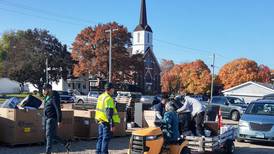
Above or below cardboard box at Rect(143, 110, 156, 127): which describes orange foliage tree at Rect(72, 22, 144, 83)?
above

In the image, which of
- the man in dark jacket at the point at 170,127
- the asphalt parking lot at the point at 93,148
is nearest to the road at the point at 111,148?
the asphalt parking lot at the point at 93,148

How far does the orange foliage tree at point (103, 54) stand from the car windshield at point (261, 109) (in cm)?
4786

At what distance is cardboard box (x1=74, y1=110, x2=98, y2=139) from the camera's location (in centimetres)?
1433

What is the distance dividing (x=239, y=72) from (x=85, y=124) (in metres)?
75.8

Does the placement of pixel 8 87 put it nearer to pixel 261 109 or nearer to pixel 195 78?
pixel 195 78

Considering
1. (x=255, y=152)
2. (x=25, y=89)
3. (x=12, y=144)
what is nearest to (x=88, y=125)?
(x=12, y=144)

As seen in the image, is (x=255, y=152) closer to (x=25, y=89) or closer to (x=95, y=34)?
(x=95, y=34)

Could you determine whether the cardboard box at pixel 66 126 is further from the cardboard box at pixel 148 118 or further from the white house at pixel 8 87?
the white house at pixel 8 87

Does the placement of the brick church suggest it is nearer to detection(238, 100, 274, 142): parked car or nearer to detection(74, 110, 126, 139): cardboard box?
detection(238, 100, 274, 142): parked car

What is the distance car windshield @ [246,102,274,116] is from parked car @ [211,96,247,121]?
12611 millimetres

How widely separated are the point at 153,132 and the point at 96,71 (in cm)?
5756

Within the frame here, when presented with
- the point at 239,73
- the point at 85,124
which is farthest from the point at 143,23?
the point at 85,124

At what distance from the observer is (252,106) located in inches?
668

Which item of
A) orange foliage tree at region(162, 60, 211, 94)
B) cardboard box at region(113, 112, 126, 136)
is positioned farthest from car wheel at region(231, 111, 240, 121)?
orange foliage tree at region(162, 60, 211, 94)
